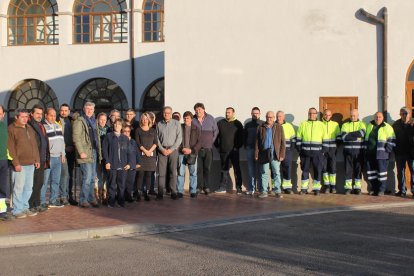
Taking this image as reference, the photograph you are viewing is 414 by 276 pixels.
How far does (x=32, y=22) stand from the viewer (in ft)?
90.0

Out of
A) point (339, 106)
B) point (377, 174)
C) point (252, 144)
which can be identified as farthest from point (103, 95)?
point (377, 174)

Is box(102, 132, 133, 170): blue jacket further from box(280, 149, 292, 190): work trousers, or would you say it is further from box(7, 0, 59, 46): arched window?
box(7, 0, 59, 46): arched window

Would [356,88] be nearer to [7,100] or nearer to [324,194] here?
[324,194]

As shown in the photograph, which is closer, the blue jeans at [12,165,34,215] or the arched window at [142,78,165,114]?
the blue jeans at [12,165,34,215]

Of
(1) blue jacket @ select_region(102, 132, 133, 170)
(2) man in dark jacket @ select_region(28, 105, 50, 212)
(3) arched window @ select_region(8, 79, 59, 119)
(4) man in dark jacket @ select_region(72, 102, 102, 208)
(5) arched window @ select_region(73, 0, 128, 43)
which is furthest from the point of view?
(3) arched window @ select_region(8, 79, 59, 119)

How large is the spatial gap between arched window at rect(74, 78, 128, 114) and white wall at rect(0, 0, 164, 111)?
376mm

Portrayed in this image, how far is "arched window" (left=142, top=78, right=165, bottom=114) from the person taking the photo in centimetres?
2620

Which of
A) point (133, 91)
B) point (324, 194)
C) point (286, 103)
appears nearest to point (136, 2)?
point (133, 91)

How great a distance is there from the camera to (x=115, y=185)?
43.1 ft

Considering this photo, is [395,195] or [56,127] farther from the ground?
[56,127]

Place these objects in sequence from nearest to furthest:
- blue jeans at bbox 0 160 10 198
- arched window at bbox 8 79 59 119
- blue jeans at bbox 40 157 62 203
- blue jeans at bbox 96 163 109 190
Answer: blue jeans at bbox 0 160 10 198 → blue jeans at bbox 40 157 62 203 → blue jeans at bbox 96 163 109 190 → arched window at bbox 8 79 59 119

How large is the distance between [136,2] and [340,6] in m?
12.2

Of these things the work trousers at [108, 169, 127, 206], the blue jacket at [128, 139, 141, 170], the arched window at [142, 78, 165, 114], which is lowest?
the work trousers at [108, 169, 127, 206]

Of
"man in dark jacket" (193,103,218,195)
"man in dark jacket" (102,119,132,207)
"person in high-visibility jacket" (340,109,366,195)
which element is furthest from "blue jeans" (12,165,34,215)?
"person in high-visibility jacket" (340,109,366,195)
